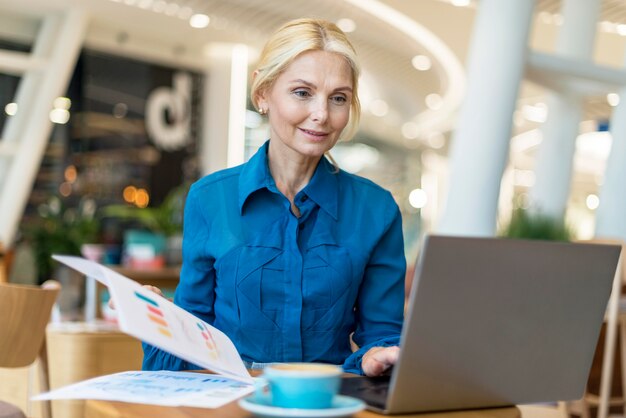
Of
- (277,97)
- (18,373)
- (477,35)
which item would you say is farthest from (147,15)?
(277,97)

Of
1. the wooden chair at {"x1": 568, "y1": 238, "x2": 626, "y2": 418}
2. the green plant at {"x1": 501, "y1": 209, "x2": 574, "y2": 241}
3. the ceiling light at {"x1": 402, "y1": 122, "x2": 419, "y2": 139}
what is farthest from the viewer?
the ceiling light at {"x1": 402, "y1": 122, "x2": 419, "y2": 139}

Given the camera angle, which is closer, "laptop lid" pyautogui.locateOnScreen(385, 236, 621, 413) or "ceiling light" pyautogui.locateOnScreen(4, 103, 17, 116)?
"laptop lid" pyautogui.locateOnScreen(385, 236, 621, 413)

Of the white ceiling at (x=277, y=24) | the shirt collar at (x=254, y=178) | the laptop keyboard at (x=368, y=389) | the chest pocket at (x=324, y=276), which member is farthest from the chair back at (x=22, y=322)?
the white ceiling at (x=277, y=24)

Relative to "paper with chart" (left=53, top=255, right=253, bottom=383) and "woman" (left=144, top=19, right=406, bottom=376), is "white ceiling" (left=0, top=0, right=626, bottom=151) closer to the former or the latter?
"woman" (left=144, top=19, right=406, bottom=376)

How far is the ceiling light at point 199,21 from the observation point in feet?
35.0

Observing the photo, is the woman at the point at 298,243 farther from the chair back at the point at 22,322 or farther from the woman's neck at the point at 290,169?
the chair back at the point at 22,322

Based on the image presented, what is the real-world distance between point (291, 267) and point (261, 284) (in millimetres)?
61

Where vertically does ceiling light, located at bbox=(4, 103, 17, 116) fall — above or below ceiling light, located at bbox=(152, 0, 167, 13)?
below

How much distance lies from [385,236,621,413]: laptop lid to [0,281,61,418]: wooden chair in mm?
1347

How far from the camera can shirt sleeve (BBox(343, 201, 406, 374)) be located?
5.65ft

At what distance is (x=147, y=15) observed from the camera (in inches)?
420

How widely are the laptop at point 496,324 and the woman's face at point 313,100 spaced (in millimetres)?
493

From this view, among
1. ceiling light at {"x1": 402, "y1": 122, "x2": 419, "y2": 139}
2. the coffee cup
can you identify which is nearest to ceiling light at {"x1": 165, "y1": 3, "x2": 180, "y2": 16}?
the coffee cup

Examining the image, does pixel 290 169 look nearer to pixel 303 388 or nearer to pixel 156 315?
pixel 156 315
